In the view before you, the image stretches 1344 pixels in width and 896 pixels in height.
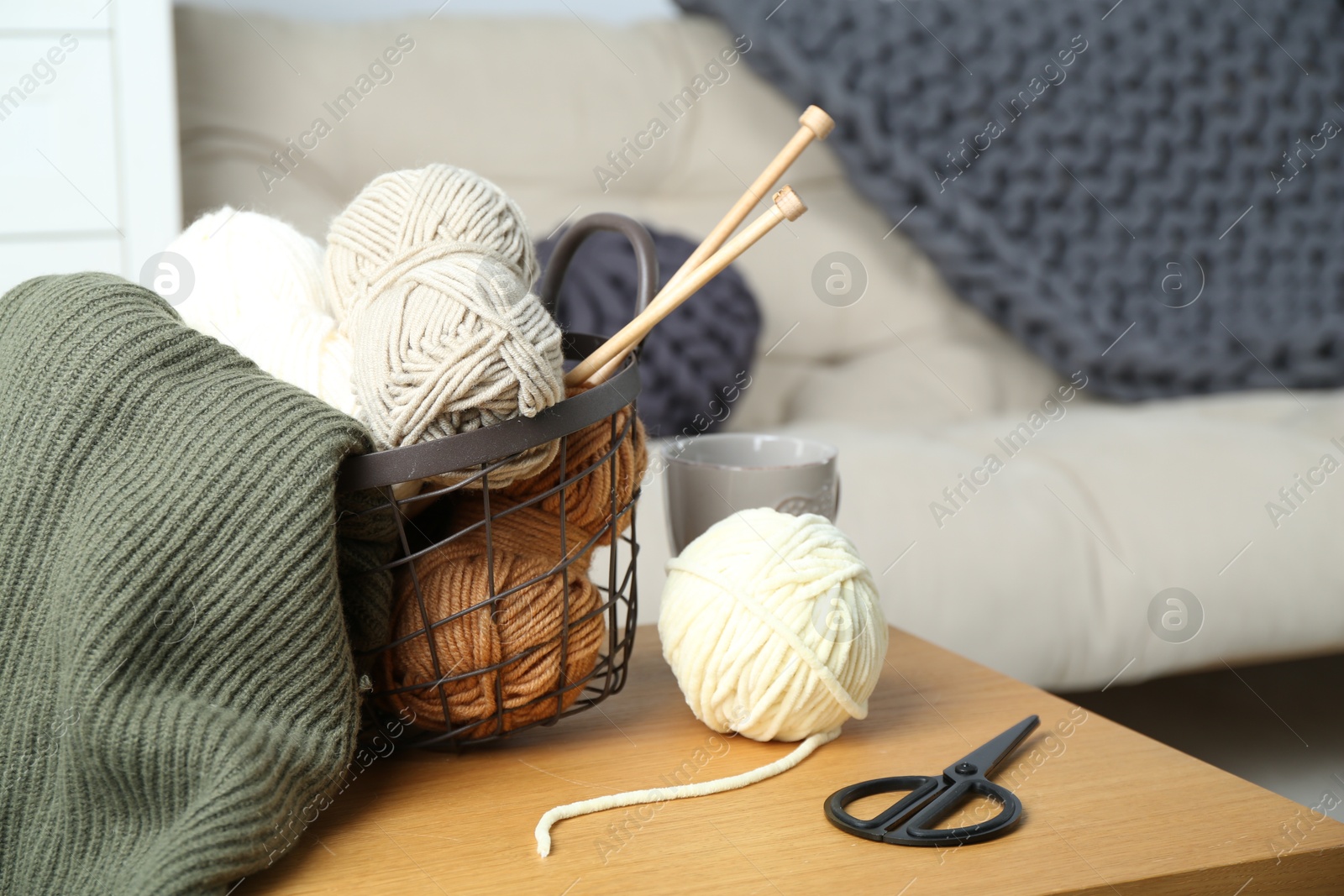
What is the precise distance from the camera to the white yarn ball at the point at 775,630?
1.35 feet

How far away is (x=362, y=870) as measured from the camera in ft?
1.13

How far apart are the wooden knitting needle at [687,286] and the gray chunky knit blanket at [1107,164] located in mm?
910

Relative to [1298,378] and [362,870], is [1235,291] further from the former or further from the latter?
[362,870]

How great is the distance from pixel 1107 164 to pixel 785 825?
1.14 m

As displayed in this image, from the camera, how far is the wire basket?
1.16 feet

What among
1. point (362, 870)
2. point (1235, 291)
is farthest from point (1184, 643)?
point (362, 870)

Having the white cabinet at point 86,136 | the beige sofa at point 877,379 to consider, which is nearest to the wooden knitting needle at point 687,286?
the beige sofa at point 877,379

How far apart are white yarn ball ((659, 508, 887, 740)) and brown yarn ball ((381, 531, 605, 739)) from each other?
5cm

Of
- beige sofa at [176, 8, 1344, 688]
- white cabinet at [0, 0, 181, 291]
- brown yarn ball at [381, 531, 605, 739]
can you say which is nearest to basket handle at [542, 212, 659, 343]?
brown yarn ball at [381, 531, 605, 739]

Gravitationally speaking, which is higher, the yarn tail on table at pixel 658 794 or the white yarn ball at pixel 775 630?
the white yarn ball at pixel 775 630

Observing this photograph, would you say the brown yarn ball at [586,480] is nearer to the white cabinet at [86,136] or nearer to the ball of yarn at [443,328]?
the ball of yarn at [443,328]

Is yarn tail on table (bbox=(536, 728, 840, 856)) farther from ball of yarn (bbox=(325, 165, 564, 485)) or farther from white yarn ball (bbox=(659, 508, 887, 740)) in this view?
ball of yarn (bbox=(325, 165, 564, 485))

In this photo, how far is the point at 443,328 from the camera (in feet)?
1.15

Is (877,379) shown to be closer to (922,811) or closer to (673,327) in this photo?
(673,327)
